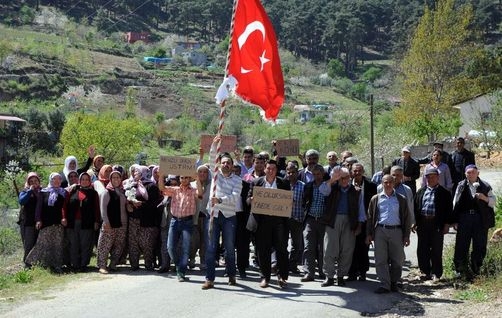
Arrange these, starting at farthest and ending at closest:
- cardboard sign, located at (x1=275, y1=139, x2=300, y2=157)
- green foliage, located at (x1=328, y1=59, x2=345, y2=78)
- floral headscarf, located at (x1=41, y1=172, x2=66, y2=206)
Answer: green foliage, located at (x1=328, y1=59, x2=345, y2=78) → cardboard sign, located at (x1=275, y1=139, x2=300, y2=157) → floral headscarf, located at (x1=41, y1=172, x2=66, y2=206)

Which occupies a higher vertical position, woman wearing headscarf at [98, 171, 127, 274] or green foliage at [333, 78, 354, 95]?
green foliage at [333, 78, 354, 95]

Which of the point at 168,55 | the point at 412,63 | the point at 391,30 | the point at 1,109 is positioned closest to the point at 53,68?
the point at 1,109

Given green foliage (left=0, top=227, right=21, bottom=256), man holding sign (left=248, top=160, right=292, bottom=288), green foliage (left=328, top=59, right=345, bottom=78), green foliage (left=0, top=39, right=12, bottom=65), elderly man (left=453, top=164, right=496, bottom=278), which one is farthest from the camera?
green foliage (left=328, top=59, right=345, bottom=78)

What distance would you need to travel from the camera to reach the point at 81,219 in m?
12.1

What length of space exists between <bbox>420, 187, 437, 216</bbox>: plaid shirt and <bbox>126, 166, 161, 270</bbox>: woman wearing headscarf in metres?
4.36

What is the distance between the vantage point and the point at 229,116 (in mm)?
65312

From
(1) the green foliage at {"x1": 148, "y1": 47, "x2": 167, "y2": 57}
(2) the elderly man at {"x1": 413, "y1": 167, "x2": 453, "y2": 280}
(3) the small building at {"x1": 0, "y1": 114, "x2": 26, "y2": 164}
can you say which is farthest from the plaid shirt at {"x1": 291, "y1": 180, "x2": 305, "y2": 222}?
(1) the green foliage at {"x1": 148, "y1": 47, "x2": 167, "y2": 57}

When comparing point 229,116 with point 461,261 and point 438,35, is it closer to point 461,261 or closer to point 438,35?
point 438,35

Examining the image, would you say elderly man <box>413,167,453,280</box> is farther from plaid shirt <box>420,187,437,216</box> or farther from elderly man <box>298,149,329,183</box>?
elderly man <box>298,149,329,183</box>

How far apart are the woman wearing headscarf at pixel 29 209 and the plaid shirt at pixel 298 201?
4253 millimetres

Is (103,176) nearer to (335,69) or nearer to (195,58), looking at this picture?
(195,58)

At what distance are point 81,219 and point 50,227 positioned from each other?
0.52 m

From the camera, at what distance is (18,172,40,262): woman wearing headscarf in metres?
12.0

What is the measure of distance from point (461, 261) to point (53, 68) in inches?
3037
